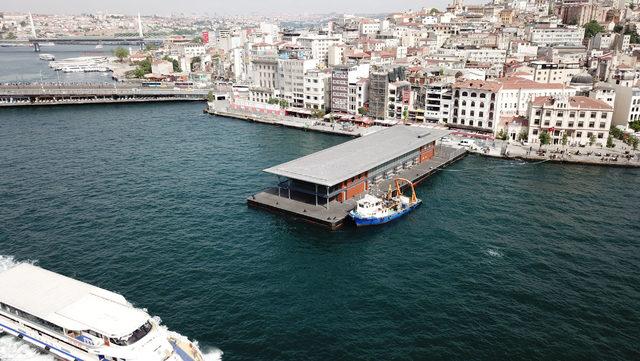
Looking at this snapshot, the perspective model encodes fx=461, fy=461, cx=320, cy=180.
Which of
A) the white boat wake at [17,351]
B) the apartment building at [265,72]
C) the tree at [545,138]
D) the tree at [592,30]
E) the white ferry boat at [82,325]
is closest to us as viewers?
the white ferry boat at [82,325]

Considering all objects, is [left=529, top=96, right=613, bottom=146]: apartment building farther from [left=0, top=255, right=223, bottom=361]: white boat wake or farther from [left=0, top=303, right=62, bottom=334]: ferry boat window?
[left=0, top=303, right=62, bottom=334]: ferry boat window

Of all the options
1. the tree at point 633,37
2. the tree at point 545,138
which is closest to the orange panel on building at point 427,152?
the tree at point 545,138

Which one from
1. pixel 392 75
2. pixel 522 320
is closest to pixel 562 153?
pixel 392 75

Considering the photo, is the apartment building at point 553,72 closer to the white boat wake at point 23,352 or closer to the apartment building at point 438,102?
the apartment building at point 438,102

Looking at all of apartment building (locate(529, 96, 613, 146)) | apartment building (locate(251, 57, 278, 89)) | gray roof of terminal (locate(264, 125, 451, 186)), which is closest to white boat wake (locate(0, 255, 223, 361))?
gray roof of terminal (locate(264, 125, 451, 186))

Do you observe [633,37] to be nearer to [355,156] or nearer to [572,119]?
[572,119]

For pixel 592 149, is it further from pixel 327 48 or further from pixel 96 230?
pixel 327 48

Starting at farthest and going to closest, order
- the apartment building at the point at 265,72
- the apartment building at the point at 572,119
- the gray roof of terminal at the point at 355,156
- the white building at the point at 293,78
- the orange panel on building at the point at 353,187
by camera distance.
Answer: the apartment building at the point at 265,72 < the white building at the point at 293,78 < the apartment building at the point at 572,119 < the orange panel on building at the point at 353,187 < the gray roof of terminal at the point at 355,156

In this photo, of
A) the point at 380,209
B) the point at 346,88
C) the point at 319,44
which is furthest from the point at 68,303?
the point at 319,44
